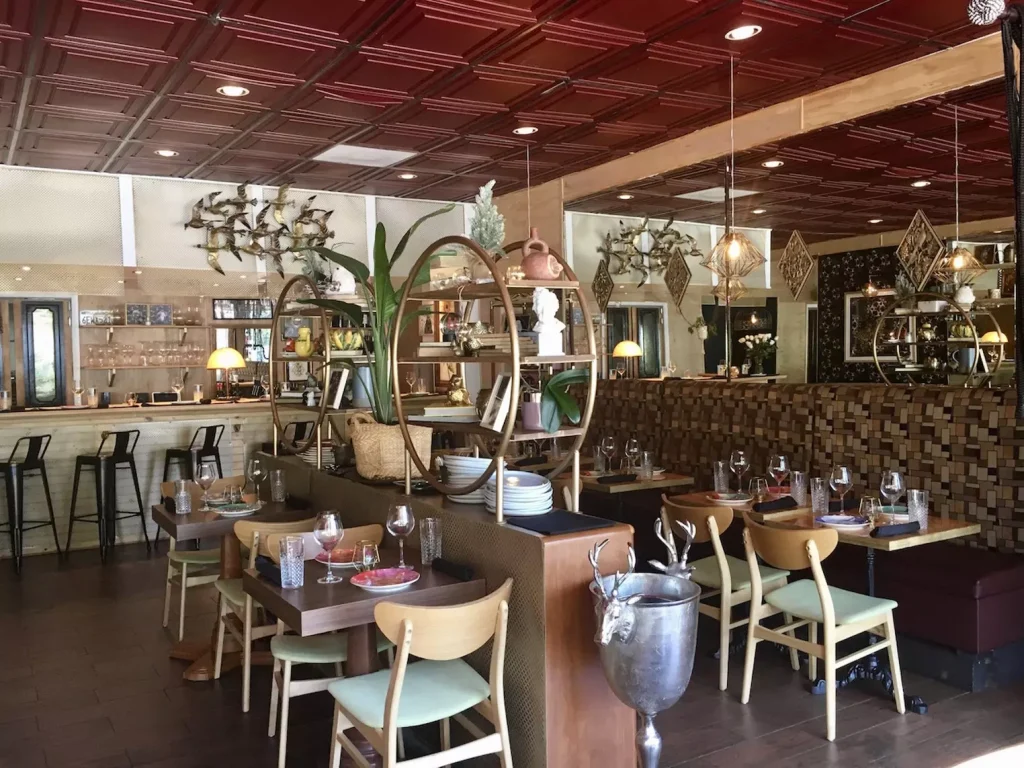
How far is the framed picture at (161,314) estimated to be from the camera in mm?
9766

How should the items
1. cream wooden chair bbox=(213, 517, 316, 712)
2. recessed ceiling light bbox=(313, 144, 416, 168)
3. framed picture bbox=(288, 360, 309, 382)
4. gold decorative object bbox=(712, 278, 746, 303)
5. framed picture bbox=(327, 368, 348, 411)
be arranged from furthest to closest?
1. framed picture bbox=(288, 360, 309, 382)
2. gold decorative object bbox=(712, 278, 746, 303)
3. recessed ceiling light bbox=(313, 144, 416, 168)
4. framed picture bbox=(327, 368, 348, 411)
5. cream wooden chair bbox=(213, 517, 316, 712)

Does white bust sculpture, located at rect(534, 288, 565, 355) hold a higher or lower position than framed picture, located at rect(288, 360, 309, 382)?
higher

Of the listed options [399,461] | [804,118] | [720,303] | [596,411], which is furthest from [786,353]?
[399,461]

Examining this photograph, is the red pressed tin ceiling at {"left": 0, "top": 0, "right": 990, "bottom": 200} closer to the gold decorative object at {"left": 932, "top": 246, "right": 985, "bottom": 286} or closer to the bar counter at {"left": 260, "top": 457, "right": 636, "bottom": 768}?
the gold decorative object at {"left": 932, "top": 246, "right": 985, "bottom": 286}

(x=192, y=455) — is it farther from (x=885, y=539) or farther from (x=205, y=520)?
(x=885, y=539)

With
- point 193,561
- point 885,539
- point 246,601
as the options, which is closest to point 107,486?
point 193,561

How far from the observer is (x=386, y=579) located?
3061 mm

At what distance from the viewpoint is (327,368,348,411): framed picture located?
4895 mm

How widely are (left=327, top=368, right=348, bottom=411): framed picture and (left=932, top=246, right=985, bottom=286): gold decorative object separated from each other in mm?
4984

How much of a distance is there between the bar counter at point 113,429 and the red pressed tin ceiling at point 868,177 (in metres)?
4.01

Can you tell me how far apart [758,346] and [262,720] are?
341 inches

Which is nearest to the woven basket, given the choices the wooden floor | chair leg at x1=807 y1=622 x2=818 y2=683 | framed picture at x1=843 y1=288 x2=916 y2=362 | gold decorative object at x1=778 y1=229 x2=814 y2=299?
the wooden floor

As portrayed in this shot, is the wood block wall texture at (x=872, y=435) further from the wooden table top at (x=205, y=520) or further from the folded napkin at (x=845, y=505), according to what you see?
the wooden table top at (x=205, y=520)

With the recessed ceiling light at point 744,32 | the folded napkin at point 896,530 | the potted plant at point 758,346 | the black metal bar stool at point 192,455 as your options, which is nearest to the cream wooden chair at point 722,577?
the folded napkin at point 896,530
